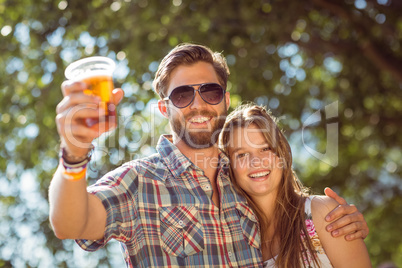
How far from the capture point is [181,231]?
8.41 ft

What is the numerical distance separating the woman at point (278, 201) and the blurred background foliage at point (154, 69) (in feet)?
8.35

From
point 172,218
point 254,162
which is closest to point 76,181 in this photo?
point 172,218

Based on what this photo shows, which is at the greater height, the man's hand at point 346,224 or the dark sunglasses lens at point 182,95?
the dark sunglasses lens at point 182,95

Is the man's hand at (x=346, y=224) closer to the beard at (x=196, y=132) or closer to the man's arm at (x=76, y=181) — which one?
the beard at (x=196, y=132)

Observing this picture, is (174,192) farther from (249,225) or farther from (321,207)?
(321,207)

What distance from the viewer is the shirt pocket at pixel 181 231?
8.22 feet

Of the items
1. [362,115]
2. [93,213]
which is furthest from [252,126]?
[362,115]

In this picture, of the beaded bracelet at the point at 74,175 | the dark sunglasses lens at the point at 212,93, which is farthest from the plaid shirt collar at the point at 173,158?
the beaded bracelet at the point at 74,175

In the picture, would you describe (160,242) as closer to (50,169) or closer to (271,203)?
(271,203)

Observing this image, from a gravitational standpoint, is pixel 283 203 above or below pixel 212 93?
below

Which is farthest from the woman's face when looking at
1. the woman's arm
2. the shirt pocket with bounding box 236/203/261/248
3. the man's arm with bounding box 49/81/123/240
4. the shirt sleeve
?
the man's arm with bounding box 49/81/123/240

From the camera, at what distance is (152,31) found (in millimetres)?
5465

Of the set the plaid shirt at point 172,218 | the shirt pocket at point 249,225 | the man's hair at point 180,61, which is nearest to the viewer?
the plaid shirt at point 172,218

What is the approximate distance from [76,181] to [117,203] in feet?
1.56
